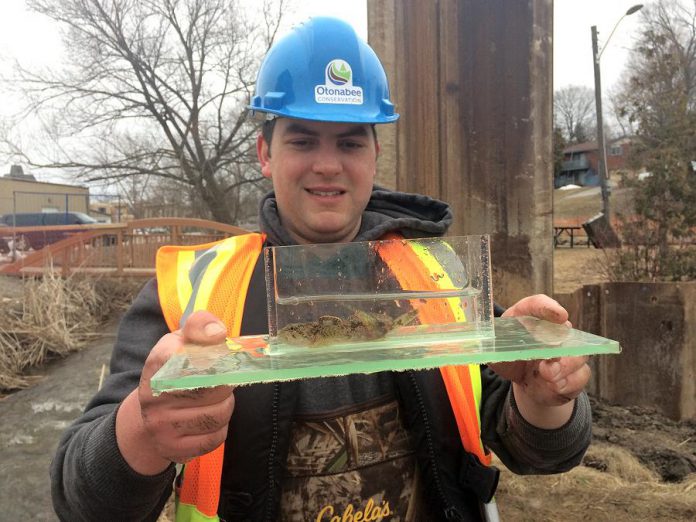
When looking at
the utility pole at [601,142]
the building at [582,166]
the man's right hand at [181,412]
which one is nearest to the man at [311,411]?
the man's right hand at [181,412]

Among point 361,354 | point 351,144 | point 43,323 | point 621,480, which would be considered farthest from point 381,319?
point 43,323

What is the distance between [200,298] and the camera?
1660 mm

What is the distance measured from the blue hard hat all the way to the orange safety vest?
20.0 inches

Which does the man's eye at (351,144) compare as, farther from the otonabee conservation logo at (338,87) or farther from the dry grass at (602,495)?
the dry grass at (602,495)

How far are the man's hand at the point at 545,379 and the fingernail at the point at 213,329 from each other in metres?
0.72

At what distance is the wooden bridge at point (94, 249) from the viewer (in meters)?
10.1

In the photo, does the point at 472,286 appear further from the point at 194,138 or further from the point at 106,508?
the point at 194,138

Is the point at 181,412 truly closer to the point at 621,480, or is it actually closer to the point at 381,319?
the point at 381,319

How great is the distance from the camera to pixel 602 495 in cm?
348

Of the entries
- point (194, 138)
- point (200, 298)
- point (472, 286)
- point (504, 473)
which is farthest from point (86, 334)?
point (194, 138)

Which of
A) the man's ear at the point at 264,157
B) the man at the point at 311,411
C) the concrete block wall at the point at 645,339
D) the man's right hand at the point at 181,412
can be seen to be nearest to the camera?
the man's right hand at the point at 181,412

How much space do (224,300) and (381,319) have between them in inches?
22.8

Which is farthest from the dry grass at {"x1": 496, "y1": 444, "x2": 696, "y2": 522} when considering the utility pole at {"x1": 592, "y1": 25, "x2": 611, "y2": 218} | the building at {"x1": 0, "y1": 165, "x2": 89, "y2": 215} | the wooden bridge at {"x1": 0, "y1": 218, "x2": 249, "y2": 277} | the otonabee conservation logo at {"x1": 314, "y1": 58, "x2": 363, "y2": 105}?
the building at {"x1": 0, "y1": 165, "x2": 89, "y2": 215}

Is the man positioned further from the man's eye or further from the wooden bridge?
the wooden bridge
